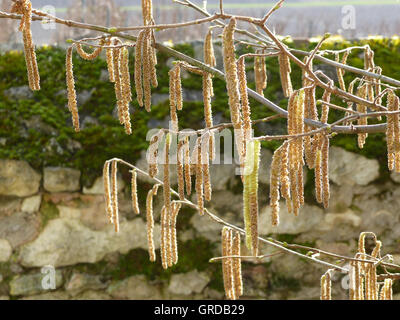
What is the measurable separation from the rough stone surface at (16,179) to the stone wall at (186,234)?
0.08 ft

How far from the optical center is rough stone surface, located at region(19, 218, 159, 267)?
251 cm

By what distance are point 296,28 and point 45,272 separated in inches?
72.9

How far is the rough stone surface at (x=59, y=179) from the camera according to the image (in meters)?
2.50

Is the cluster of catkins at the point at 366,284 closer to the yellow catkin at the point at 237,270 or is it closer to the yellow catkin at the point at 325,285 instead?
the yellow catkin at the point at 325,285

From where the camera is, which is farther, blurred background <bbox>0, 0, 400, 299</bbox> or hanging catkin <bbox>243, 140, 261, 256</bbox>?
blurred background <bbox>0, 0, 400, 299</bbox>

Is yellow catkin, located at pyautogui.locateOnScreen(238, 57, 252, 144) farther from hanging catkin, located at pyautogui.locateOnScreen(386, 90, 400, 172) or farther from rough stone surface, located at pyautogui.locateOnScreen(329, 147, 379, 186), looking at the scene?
rough stone surface, located at pyautogui.locateOnScreen(329, 147, 379, 186)

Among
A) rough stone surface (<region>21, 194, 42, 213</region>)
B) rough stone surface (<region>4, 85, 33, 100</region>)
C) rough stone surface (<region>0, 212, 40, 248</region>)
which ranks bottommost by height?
rough stone surface (<region>0, 212, 40, 248</region>)

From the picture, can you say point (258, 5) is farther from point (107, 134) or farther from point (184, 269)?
point (184, 269)

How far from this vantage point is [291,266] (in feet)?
8.34

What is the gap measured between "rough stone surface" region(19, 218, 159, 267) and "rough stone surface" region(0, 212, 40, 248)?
1.5 inches

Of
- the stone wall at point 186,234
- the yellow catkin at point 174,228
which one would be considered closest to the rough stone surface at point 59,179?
the stone wall at point 186,234

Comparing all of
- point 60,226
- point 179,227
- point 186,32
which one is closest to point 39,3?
point 186,32

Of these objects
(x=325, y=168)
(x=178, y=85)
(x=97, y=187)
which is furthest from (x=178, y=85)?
(x=97, y=187)

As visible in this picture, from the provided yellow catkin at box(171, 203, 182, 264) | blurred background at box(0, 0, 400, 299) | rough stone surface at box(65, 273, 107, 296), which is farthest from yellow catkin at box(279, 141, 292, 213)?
rough stone surface at box(65, 273, 107, 296)
